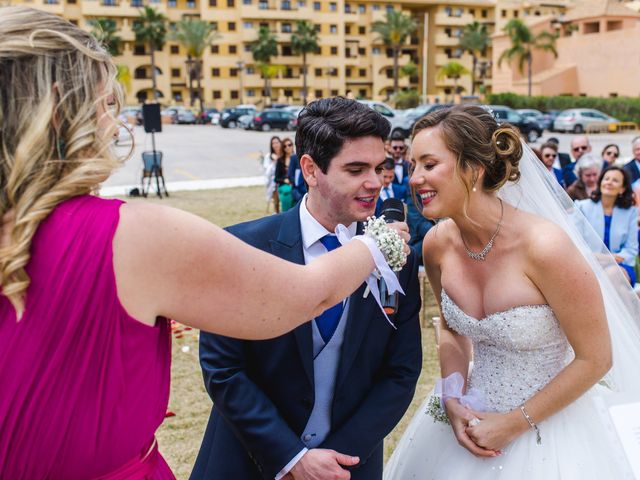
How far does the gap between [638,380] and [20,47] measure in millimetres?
2861

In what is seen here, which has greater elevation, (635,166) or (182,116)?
(635,166)

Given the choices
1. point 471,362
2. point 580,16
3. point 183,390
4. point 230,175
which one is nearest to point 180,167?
point 230,175

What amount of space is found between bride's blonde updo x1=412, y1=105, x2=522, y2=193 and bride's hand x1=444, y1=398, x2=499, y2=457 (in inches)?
38.0

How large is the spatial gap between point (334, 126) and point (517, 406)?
1432mm

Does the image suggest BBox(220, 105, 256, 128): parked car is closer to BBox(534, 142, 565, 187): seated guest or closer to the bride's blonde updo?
BBox(534, 142, 565, 187): seated guest

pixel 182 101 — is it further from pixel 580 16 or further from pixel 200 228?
pixel 200 228

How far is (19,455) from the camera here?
141 cm

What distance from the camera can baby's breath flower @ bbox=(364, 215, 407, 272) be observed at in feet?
6.38

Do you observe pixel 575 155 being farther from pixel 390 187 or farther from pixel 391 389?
pixel 391 389

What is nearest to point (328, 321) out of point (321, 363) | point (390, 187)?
point (321, 363)

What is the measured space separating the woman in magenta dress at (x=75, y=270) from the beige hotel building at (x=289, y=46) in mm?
72617

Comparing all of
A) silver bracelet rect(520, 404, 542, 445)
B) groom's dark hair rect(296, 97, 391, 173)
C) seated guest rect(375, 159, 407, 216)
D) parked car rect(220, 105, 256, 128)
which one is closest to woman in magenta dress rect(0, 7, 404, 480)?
groom's dark hair rect(296, 97, 391, 173)

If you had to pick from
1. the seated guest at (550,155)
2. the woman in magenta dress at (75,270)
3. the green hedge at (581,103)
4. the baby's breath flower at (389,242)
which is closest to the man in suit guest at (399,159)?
the seated guest at (550,155)

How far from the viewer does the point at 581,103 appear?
47.9 m
